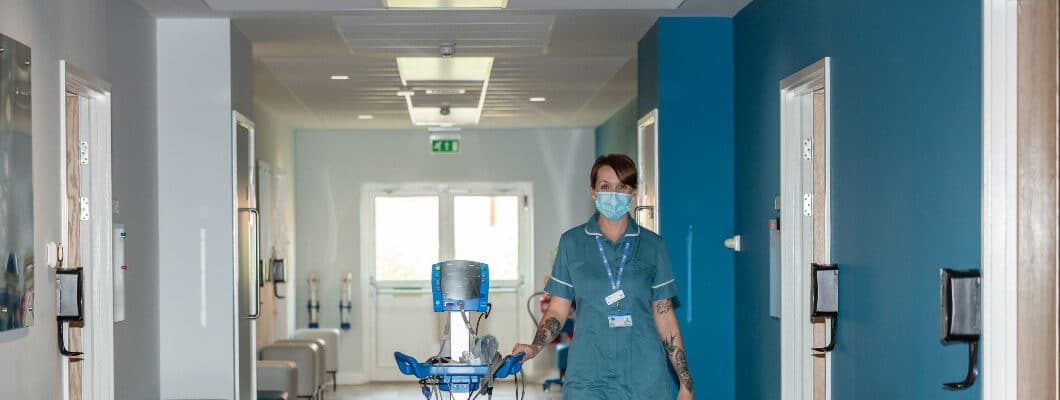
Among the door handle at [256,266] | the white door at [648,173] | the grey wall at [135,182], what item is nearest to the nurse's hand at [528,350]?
the grey wall at [135,182]

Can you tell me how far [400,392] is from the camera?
1113cm

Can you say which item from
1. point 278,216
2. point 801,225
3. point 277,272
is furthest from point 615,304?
point 278,216

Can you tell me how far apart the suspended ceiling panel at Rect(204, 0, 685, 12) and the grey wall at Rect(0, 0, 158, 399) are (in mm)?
520

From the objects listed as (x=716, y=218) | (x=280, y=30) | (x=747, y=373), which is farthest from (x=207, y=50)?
(x=747, y=373)

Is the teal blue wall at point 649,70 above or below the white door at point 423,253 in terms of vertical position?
above

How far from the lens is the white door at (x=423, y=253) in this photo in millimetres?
12094

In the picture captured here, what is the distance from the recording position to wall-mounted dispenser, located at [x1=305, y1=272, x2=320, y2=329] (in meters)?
11.9

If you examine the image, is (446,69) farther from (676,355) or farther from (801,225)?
(676,355)

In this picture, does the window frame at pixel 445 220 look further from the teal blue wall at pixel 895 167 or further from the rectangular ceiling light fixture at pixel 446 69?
the teal blue wall at pixel 895 167

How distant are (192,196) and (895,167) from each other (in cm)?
376

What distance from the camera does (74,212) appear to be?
471 centimetres

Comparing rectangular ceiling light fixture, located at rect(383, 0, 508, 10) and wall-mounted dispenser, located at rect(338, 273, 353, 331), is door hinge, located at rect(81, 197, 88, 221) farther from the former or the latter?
wall-mounted dispenser, located at rect(338, 273, 353, 331)

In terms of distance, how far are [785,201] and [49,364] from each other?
3041 mm

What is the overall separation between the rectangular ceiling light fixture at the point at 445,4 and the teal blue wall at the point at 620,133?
3.22m
